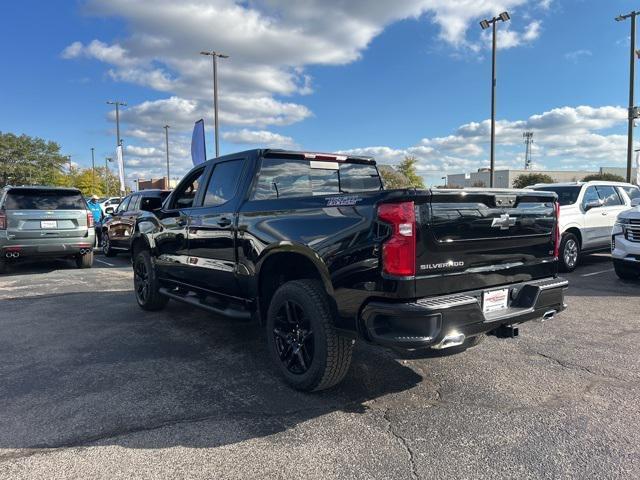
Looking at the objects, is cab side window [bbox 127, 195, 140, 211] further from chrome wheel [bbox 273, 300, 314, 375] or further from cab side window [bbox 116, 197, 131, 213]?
A: chrome wheel [bbox 273, 300, 314, 375]

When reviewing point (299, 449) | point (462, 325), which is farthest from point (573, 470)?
point (299, 449)

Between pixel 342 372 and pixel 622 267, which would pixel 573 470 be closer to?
pixel 342 372

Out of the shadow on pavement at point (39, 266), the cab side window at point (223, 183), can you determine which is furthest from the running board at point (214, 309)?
the shadow on pavement at point (39, 266)

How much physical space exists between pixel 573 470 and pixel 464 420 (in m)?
0.74

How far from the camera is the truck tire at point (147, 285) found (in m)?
6.31

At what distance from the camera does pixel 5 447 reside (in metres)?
3.02

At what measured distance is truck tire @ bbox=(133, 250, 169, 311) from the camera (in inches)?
249

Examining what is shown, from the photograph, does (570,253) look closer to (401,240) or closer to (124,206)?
(401,240)

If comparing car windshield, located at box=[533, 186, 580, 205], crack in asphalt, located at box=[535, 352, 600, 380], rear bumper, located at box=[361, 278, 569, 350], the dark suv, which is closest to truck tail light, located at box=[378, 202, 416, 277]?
rear bumper, located at box=[361, 278, 569, 350]

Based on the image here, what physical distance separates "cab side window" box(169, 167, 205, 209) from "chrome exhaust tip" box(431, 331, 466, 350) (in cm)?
331

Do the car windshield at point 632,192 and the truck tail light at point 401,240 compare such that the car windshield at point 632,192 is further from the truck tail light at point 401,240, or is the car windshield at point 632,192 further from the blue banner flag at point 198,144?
the blue banner flag at point 198,144

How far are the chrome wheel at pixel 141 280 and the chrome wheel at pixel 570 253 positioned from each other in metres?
7.65

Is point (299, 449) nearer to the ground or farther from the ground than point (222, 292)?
nearer to the ground

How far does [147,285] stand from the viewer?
252 inches
